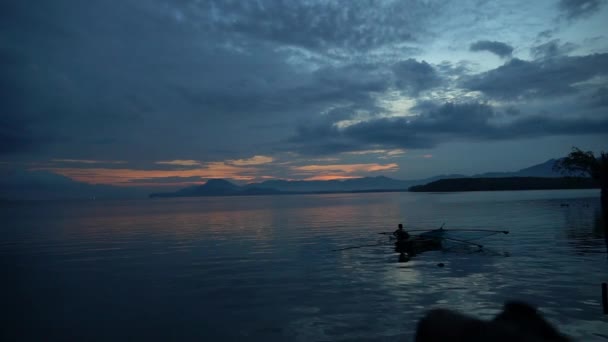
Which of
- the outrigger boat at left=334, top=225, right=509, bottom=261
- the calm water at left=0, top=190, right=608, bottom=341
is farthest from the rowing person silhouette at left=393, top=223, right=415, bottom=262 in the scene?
the calm water at left=0, top=190, right=608, bottom=341

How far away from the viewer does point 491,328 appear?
5176 millimetres

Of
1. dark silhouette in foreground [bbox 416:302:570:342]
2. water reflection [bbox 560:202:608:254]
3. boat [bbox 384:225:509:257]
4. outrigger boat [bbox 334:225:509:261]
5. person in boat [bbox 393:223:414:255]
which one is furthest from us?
boat [bbox 384:225:509:257]

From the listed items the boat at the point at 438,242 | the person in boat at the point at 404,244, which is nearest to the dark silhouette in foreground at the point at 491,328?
the boat at the point at 438,242

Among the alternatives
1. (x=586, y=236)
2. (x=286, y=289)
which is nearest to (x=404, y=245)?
(x=286, y=289)

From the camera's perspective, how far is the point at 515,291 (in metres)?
19.5

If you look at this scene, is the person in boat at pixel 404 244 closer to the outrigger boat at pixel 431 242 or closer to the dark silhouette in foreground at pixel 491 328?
the outrigger boat at pixel 431 242

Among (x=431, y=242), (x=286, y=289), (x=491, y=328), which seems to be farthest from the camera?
(x=431, y=242)

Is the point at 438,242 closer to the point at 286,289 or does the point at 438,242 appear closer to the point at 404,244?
the point at 404,244

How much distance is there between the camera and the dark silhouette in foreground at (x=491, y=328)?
5145 millimetres

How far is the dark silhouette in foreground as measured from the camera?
203 inches

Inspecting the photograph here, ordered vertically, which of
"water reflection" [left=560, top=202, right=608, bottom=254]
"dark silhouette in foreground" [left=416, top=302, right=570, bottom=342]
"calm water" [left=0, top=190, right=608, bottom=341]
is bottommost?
"calm water" [left=0, top=190, right=608, bottom=341]

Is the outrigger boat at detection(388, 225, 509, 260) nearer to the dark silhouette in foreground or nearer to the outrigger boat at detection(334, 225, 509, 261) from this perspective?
the outrigger boat at detection(334, 225, 509, 261)

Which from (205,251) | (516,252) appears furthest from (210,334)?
(516,252)

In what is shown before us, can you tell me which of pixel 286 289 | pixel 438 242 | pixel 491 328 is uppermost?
pixel 491 328
